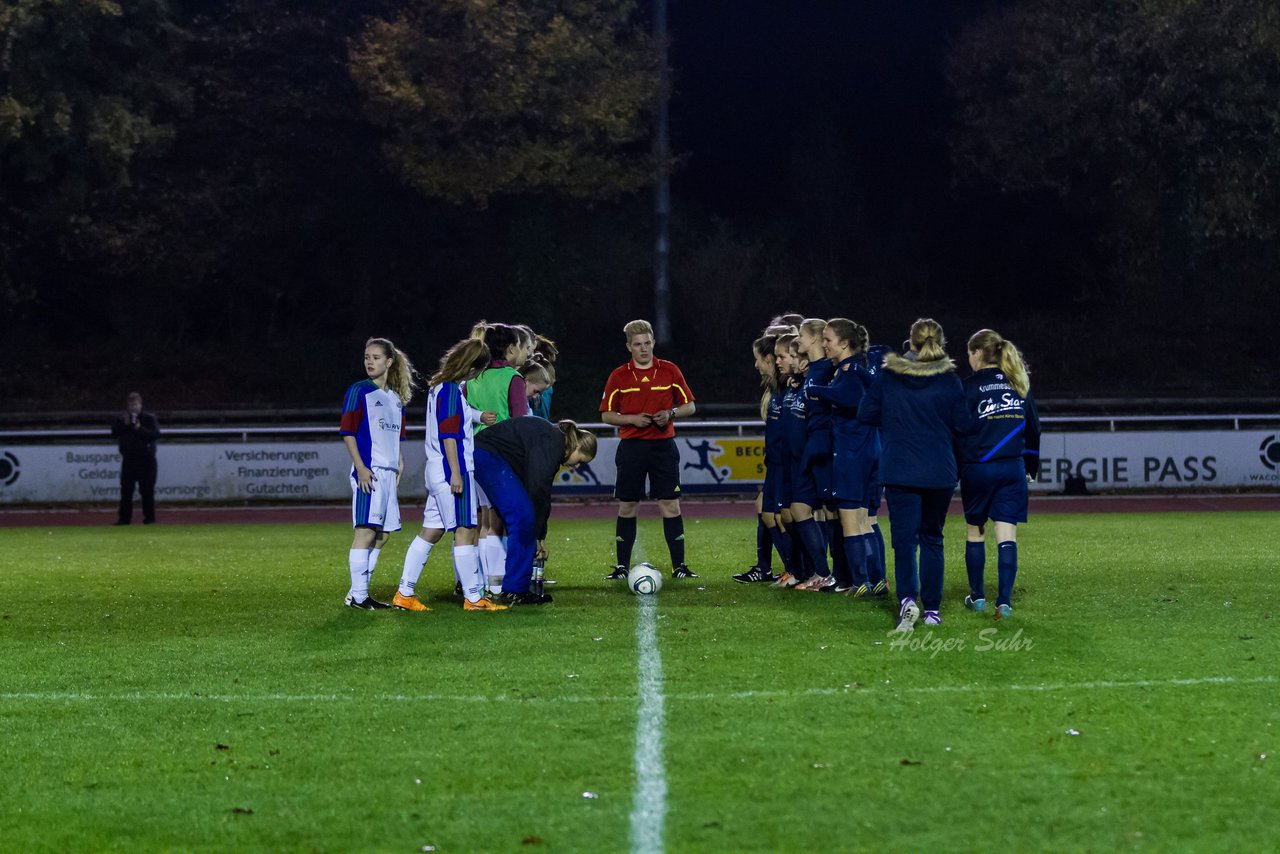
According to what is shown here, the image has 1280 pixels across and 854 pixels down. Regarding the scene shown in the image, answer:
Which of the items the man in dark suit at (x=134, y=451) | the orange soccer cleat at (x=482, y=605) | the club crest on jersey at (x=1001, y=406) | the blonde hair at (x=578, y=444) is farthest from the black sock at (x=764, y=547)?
the man in dark suit at (x=134, y=451)

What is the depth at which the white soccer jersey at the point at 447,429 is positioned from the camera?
1005 centimetres

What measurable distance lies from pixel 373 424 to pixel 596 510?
1277 centimetres

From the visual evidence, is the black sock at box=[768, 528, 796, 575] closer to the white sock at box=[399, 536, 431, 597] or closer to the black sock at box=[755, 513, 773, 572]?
the black sock at box=[755, 513, 773, 572]

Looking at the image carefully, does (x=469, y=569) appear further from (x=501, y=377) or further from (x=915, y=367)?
(x=915, y=367)

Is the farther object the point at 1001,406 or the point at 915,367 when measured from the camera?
the point at 1001,406

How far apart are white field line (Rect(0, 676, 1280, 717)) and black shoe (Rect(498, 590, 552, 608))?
3.29 meters

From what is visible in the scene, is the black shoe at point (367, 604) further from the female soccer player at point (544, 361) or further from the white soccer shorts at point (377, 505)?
the female soccer player at point (544, 361)

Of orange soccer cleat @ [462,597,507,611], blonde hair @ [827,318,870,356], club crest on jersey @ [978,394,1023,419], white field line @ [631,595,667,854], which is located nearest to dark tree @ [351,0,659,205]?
orange soccer cleat @ [462,597,507,611]

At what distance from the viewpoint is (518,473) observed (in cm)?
1023

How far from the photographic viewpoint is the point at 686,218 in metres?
36.5

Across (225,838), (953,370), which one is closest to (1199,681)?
(953,370)

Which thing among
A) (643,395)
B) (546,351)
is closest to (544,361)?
(546,351)

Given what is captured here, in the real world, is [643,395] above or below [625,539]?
above

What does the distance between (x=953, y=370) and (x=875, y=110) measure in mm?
32660
